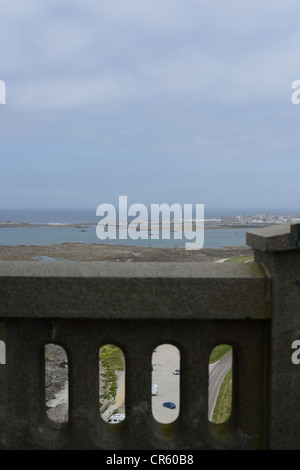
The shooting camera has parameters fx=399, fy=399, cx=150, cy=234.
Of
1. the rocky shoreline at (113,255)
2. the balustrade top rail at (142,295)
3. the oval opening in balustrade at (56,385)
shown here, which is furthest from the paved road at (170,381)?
the rocky shoreline at (113,255)

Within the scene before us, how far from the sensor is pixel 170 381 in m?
27.1

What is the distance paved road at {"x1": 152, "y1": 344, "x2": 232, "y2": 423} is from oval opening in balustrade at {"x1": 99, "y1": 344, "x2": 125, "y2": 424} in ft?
6.69

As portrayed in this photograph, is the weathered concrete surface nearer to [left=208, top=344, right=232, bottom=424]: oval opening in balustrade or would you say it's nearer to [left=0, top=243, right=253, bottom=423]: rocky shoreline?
[left=208, top=344, right=232, bottom=424]: oval opening in balustrade

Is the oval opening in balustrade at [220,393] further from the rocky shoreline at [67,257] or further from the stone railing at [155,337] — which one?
the stone railing at [155,337]

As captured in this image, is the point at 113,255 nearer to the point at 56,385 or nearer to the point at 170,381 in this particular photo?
the point at 56,385

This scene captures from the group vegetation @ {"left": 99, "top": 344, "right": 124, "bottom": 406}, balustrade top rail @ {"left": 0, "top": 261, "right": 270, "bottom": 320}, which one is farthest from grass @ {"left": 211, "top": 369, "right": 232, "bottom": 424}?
balustrade top rail @ {"left": 0, "top": 261, "right": 270, "bottom": 320}

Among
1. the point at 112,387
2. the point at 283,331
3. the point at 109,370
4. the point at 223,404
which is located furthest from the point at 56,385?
the point at 283,331

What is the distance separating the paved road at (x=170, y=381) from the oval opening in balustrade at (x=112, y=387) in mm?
2039

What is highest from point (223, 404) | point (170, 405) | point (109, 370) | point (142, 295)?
point (142, 295)

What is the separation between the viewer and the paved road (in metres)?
21.6

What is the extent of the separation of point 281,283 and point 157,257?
67.3 metres

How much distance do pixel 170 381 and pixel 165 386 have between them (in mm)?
922

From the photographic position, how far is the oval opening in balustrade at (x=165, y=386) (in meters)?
21.8
